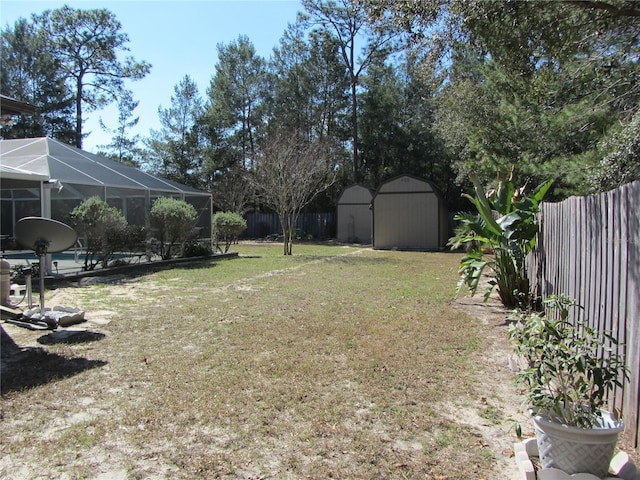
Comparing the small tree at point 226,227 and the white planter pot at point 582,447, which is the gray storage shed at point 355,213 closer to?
the small tree at point 226,227

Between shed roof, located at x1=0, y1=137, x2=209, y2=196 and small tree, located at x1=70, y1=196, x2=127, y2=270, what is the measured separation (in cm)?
110

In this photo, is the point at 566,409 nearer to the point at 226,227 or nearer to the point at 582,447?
the point at 582,447

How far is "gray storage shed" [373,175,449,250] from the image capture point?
19406mm

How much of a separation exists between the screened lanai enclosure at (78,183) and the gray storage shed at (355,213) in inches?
393

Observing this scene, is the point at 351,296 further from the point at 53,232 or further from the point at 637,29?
the point at 637,29

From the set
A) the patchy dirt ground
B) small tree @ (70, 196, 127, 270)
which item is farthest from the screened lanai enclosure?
the patchy dirt ground

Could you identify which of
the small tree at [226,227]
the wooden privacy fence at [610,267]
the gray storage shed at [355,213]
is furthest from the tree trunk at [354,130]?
the wooden privacy fence at [610,267]

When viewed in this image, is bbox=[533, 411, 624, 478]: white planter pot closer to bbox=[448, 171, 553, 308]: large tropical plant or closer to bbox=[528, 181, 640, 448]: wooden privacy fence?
bbox=[528, 181, 640, 448]: wooden privacy fence

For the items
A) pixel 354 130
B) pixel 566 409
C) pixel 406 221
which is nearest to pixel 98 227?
pixel 566 409

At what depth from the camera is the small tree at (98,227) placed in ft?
35.4

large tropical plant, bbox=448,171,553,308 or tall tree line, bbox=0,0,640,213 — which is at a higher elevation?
tall tree line, bbox=0,0,640,213

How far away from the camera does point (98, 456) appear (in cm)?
274

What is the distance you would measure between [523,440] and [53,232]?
17.2 feet

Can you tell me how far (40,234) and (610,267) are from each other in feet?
18.7
